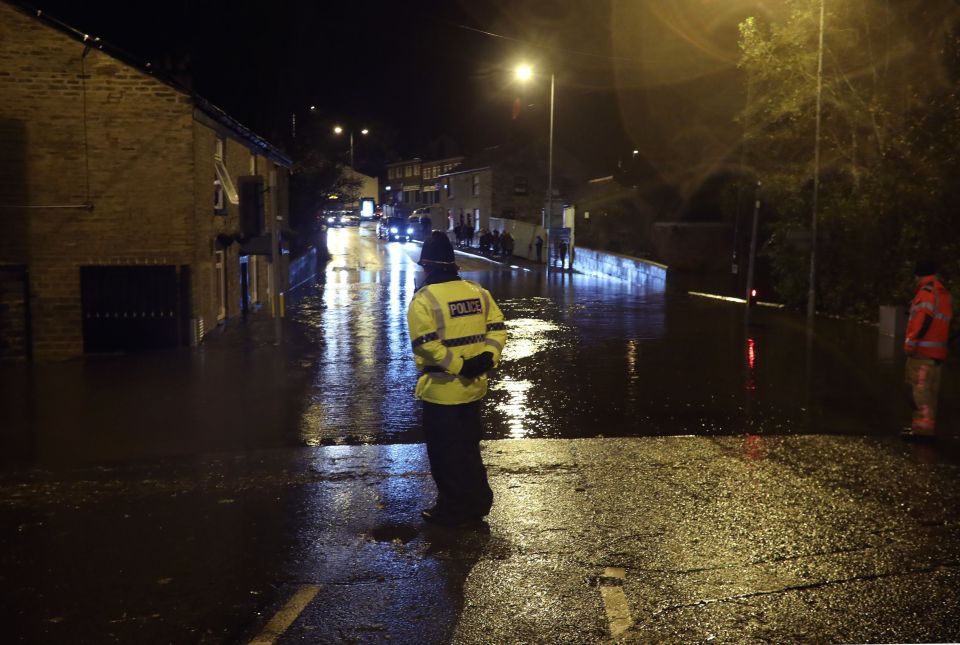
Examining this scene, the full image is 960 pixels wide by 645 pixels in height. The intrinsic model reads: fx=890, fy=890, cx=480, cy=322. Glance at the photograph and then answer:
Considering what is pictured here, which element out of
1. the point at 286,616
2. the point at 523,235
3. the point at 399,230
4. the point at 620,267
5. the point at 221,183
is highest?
the point at 221,183

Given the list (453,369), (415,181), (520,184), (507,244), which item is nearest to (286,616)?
(453,369)

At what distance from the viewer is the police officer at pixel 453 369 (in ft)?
19.6

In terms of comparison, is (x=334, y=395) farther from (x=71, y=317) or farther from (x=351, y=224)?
(x=351, y=224)

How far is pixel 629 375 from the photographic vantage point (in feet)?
42.0

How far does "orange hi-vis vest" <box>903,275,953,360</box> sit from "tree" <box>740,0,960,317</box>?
9594mm

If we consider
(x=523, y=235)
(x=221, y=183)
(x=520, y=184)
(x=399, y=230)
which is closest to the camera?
(x=221, y=183)

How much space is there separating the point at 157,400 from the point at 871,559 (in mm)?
8800

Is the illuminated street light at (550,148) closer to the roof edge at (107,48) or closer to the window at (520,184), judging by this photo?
the roof edge at (107,48)

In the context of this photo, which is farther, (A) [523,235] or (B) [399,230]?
(B) [399,230]

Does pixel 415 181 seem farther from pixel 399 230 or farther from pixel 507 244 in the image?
pixel 507 244

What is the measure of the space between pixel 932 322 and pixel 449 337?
5116 millimetres

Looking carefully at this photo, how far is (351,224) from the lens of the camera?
3964 inches

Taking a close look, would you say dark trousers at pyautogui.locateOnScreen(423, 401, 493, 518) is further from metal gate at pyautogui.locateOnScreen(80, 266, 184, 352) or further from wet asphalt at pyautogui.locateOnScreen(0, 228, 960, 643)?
metal gate at pyautogui.locateOnScreen(80, 266, 184, 352)

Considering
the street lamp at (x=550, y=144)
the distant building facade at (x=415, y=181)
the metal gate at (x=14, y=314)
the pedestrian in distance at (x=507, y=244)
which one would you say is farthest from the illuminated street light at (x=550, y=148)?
the distant building facade at (x=415, y=181)
